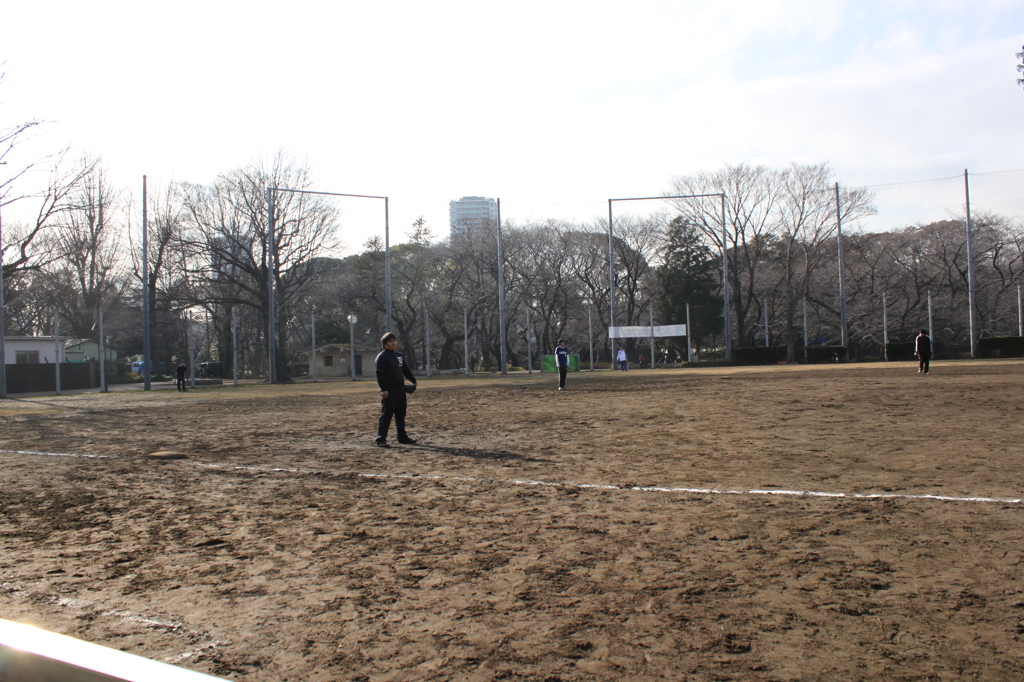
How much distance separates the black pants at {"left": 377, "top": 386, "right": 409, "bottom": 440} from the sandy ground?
0.78m

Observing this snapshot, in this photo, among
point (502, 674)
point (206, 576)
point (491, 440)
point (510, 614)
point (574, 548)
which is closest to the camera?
point (502, 674)

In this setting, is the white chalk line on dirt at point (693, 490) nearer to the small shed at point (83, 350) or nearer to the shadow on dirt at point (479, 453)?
the shadow on dirt at point (479, 453)

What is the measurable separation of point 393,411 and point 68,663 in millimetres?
10399

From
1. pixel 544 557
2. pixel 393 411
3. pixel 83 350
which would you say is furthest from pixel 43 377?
pixel 544 557

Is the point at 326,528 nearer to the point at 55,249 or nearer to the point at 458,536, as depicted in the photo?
the point at 458,536

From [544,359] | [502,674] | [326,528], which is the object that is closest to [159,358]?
[544,359]

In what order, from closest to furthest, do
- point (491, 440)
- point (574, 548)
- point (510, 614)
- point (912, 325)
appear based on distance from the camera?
point (510, 614), point (574, 548), point (491, 440), point (912, 325)

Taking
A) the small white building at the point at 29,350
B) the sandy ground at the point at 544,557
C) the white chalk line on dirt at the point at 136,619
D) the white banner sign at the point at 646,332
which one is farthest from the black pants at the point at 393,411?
the white banner sign at the point at 646,332

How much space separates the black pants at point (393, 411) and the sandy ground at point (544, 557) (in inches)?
30.8

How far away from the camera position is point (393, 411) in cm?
1130

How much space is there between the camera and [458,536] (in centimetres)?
521

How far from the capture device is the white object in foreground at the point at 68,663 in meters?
0.96

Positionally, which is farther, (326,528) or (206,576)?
(326,528)

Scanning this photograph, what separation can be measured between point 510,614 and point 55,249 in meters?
52.9
